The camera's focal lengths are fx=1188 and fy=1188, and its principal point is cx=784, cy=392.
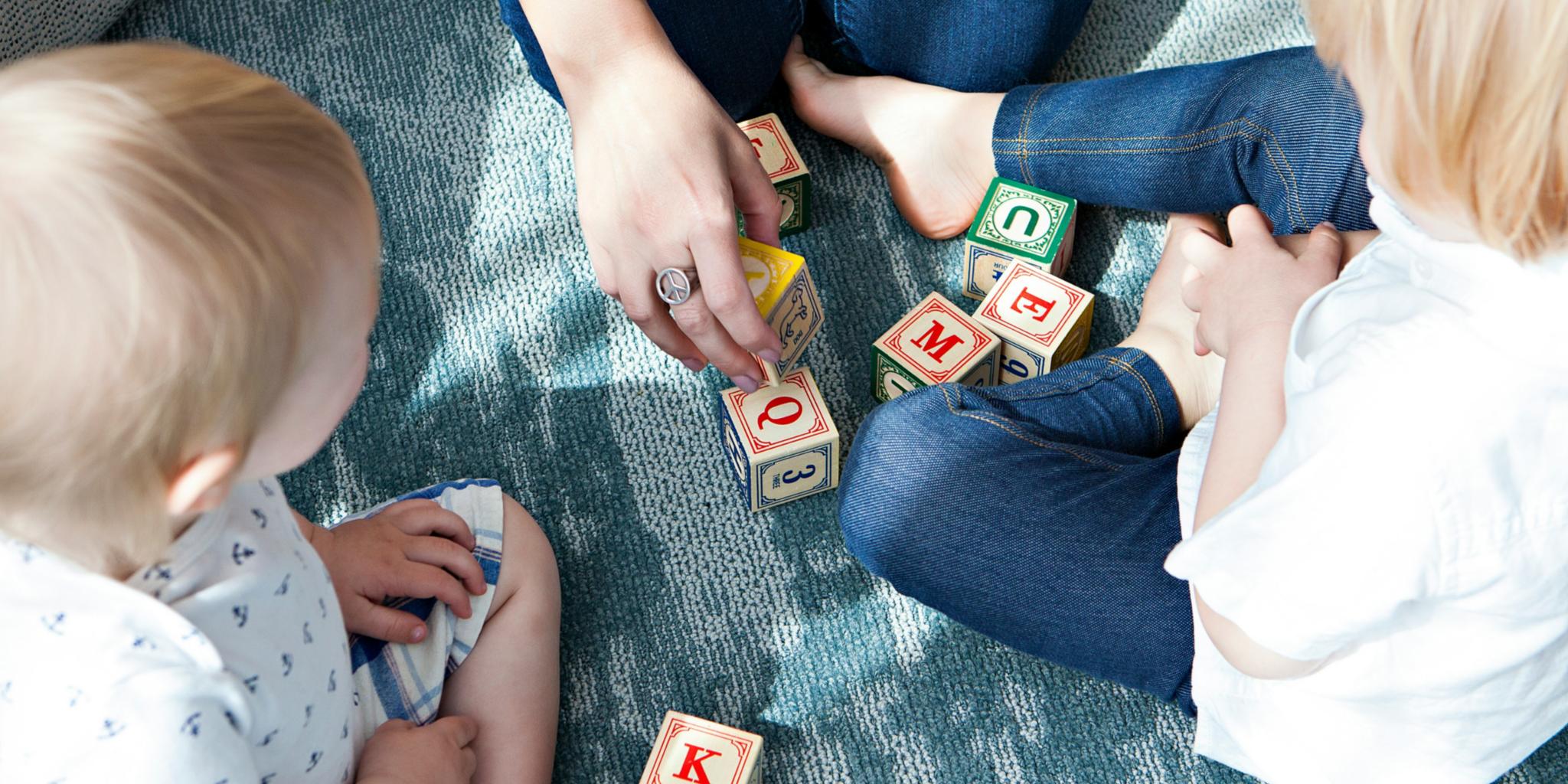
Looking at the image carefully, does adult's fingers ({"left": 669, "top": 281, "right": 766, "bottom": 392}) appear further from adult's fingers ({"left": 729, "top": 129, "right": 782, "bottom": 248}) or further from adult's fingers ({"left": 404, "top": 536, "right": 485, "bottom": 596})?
adult's fingers ({"left": 404, "top": 536, "right": 485, "bottom": 596})

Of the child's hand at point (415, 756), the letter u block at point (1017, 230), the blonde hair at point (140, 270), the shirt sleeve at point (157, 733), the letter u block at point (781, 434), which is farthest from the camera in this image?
the letter u block at point (1017, 230)

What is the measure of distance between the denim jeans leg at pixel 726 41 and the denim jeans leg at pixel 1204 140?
249mm

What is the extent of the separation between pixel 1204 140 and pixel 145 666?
92 centimetres

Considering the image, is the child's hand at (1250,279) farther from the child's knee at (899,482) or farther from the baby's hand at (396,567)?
the baby's hand at (396,567)

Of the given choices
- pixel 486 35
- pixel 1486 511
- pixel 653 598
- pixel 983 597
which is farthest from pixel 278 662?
pixel 486 35

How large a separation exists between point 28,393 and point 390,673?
0.42 m

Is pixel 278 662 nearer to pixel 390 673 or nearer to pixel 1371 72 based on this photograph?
pixel 390 673

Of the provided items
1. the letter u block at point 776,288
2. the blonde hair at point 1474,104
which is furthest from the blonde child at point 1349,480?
the letter u block at point 776,288

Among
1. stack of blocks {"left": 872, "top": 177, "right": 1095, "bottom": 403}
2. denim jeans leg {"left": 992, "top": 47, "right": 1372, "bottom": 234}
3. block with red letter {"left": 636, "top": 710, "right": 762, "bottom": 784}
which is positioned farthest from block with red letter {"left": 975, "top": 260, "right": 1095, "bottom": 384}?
block with red letter {"left": 636, "top": 710, "right": 762, "bottom": 784}

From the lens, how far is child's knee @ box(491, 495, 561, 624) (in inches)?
38.3

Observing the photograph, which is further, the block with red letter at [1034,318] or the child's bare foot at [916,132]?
A: the child's bare foot at [916,132]

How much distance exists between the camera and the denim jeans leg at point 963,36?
3.94ft

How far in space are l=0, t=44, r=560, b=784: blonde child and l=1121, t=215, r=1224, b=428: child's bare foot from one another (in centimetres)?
68

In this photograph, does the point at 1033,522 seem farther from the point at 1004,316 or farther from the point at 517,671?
the point at 517,671
